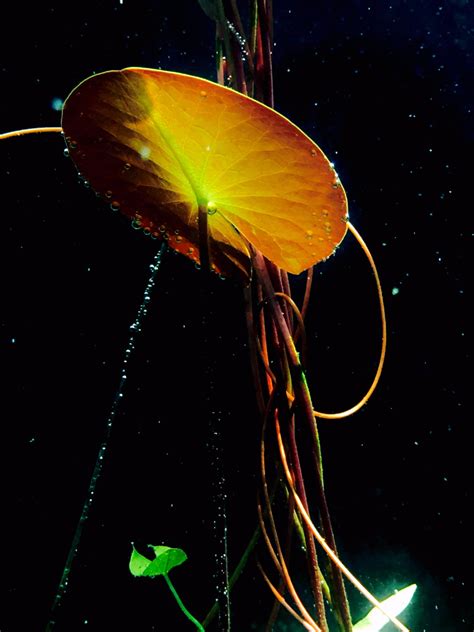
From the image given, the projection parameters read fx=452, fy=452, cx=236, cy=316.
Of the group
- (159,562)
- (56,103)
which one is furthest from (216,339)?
(56,103)

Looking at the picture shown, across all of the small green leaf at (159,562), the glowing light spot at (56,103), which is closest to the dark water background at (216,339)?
the glowing light spot at (56,103)

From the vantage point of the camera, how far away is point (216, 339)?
91 centimetres

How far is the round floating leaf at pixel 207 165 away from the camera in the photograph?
15.0 inches

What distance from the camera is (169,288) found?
111 cm

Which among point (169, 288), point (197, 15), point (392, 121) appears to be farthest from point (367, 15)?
point (169, 288)

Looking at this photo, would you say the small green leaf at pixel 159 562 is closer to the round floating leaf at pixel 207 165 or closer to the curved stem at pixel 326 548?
the curved stem at pixel 326 548

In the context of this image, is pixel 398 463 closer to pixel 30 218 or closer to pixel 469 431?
pixel 469 431

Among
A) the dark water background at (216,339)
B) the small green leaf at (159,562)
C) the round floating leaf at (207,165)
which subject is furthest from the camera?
the dark water background at (216,339)

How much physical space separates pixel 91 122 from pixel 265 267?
9.9 inches

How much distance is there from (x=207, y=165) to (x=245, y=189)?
0.05m

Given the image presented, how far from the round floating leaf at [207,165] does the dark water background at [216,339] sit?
45cm

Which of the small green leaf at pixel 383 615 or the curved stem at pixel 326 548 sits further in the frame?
the small green leaf at pixel 383 615

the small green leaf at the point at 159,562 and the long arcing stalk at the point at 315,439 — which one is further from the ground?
the long arcing stalk at the point at 315,439

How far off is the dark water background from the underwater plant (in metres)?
0.41
